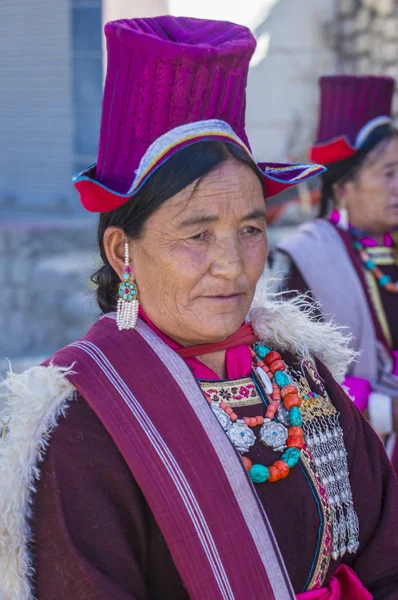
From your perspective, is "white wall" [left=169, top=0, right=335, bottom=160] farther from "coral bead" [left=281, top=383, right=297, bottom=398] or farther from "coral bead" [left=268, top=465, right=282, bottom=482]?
"coral bead" [left=268, top=465, right=282, bottom=482]

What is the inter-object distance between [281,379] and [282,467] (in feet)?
0.84

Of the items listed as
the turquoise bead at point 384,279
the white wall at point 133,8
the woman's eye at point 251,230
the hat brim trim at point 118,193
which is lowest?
the turquoise bead at point 384,279

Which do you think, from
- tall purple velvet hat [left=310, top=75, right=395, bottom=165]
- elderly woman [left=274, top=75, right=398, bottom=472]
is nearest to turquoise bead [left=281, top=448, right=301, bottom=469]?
elderly woman [left=274, top=75, right=398, bottom=472]

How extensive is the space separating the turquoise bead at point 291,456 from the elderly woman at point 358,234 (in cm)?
161

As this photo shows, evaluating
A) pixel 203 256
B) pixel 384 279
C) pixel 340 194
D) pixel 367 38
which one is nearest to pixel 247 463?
pixel 203 256

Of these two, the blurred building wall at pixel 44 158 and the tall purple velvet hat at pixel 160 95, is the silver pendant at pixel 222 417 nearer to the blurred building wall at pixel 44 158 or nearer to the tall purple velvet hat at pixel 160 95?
the tall purple velvet hat at pixel 160 95

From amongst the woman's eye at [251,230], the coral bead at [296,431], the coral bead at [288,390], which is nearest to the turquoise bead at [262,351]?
the coral bead at [288,390]

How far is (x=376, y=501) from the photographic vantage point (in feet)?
7.08

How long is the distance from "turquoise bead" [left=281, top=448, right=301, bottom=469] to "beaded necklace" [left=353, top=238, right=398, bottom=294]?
1.87 meters

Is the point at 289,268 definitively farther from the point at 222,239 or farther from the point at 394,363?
the point at 222,239

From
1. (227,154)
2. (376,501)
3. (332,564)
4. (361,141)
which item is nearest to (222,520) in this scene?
(332,564)

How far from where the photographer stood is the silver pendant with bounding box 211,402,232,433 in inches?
75.6

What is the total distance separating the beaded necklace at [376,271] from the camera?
12.2ft

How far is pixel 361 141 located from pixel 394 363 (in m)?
0.98
